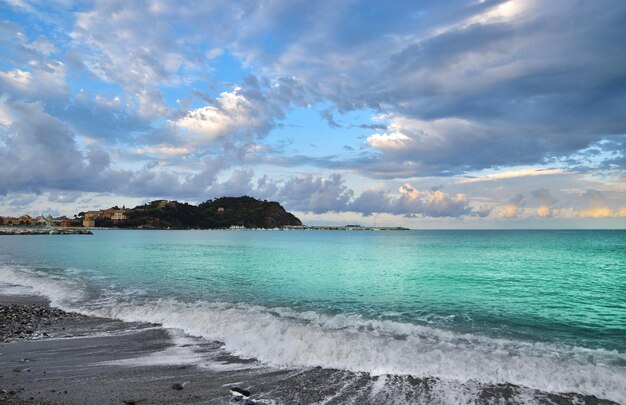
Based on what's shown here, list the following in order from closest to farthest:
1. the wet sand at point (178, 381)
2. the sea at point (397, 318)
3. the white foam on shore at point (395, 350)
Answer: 1. the wet sand at point (178, 381)
2. the white foam on shore at point (395, 350)
3. the sea at point (397, 318)

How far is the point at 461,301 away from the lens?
2667 cm

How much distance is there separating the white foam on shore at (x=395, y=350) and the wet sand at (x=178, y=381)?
2.23 ft

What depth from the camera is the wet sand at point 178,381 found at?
10.5 meters

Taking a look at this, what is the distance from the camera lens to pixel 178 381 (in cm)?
1158

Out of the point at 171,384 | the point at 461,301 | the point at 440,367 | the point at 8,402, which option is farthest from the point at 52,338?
the point at 461,301

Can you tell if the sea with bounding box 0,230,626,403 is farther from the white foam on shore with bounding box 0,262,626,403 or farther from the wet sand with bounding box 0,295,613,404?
the wet sand with bounding box 0,295,613,404

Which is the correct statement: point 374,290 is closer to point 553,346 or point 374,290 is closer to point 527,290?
point 527,290

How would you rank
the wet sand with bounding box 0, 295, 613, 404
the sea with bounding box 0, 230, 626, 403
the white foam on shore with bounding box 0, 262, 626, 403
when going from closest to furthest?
the wet sand with bounding box 0, 295, 613, 404, the white foam on shore with bounding box 0, 262, 626, 403, the sea with bounding box 0, 230, 626, 403

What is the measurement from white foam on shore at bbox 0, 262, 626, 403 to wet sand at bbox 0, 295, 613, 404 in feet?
2.23

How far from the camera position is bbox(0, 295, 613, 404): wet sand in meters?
10.5

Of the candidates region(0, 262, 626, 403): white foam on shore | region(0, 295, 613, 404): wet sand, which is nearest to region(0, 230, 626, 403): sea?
→ region(0, 262, 626, 403): white foam on shore

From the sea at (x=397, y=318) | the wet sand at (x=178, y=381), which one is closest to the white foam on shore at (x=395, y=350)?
the sea at (x=397, y=318)

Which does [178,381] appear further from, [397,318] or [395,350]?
[397,318]

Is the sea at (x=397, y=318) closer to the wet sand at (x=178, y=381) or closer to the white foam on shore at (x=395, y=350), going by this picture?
the white foam on shore at (x=395, y=350)
